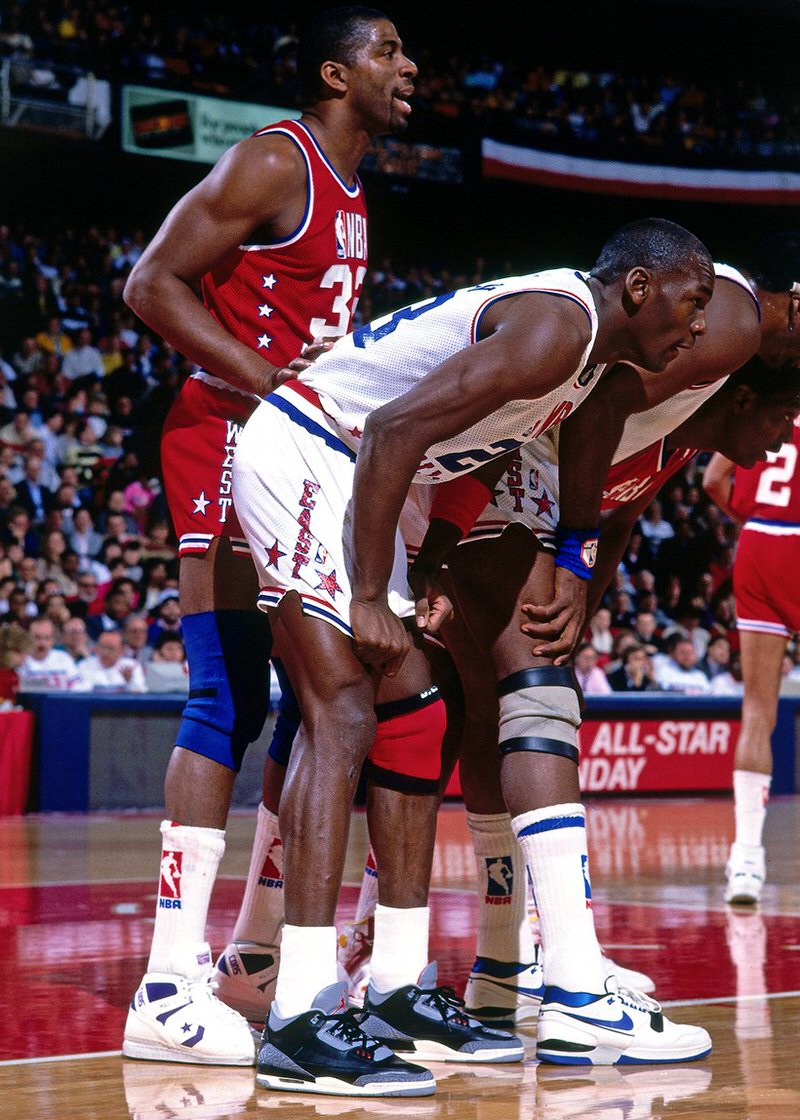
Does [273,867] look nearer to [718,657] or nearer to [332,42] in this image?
[332,42]

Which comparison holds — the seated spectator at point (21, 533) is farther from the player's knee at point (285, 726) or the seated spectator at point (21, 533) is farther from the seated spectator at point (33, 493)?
the player's knee at point (285, 726)

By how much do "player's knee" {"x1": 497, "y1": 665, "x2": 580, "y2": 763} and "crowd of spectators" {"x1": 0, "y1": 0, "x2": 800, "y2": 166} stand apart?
1338 centimetres

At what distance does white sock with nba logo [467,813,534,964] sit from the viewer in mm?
3268

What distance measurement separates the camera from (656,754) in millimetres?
10445

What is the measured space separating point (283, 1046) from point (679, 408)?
5.18ft

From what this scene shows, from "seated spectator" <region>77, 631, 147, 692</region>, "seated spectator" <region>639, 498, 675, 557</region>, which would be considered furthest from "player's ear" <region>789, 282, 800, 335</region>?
"seated spectator" <region>639, 498, 675, 557</region>

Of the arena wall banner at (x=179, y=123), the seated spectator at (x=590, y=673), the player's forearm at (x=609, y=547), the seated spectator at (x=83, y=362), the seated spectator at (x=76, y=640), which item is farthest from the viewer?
the arena wall banner at (x=179, y=123)

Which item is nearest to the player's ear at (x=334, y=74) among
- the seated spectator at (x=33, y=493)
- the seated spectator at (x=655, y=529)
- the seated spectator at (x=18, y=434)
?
the seated spectator at (x=33, y=493)

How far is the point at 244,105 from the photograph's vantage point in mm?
16188

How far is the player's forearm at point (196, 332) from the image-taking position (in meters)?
Answer: 3.10

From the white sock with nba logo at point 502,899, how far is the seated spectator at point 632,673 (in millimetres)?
7705

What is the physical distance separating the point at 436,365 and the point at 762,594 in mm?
3136

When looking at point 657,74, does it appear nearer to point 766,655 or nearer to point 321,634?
point 766,655

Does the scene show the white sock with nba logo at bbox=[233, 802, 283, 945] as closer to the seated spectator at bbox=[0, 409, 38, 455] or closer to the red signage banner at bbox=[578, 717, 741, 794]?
the red signage banner at bbox=[578, 717, 741, 794]
